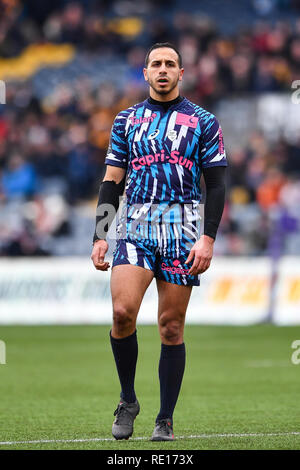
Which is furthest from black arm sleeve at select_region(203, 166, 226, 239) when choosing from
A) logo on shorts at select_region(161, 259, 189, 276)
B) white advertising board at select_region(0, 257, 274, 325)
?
white advertising board at select_region(0, 257, 274, 325)

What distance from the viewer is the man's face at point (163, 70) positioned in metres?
6.35

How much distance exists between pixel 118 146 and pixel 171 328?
1.18 metres

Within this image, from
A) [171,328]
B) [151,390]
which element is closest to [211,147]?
[171,328]

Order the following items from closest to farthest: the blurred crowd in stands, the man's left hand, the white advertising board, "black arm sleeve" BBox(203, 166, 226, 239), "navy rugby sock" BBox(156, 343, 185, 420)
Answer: the man's left hand, "black arm sleeve" BBox(203, 166, 226, 239), "navy rugby sock" BBox(156, 343, 185, 420), the white advertising board, the blurred crowd in stands

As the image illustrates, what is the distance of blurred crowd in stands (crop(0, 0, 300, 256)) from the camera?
18203 mm

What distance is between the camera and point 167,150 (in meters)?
6.32

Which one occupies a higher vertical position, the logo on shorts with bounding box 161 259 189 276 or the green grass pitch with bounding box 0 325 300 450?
the logo on shorts with bounding box 161 259 189 276

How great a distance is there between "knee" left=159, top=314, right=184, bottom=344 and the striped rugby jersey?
0.72m

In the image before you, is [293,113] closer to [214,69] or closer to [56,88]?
[214,69]

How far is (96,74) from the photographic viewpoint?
24.2 metres

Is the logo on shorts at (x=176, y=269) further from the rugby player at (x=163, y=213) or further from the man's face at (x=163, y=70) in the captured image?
the man's face at (x=163, y=70)

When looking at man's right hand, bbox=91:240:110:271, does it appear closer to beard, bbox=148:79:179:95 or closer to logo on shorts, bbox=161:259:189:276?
logo on shorts, bbox=161:259:189:276

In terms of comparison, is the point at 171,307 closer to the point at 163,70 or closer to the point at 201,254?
the point at 201,254
